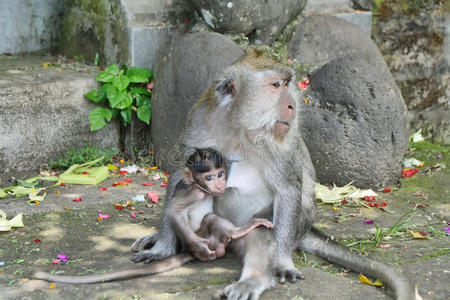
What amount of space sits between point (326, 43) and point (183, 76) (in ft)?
5.17

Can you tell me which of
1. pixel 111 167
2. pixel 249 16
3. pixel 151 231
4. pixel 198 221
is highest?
pixel 249 16

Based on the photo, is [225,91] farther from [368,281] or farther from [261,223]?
[368,281]

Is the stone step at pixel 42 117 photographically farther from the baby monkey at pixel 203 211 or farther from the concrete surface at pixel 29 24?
the baby monkey at pixel 203 211

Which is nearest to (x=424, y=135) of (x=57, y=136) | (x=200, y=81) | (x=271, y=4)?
(x=271, y=4)

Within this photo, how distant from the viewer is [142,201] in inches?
204

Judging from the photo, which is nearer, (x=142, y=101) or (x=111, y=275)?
(x=111, y=275)

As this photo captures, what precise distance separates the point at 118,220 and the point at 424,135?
3.59 metres

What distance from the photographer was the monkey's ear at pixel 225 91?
12.2 feet

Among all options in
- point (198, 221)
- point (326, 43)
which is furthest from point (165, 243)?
point (326, 43)

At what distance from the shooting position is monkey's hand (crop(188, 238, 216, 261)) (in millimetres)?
3824

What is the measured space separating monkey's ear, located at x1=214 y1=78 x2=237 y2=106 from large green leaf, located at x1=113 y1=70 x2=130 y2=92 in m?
2.13

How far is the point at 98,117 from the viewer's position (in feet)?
19.2

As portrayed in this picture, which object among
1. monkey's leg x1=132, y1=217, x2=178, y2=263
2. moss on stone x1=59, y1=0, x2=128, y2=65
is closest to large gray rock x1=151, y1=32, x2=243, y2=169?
moss on stone x1=59, y1=0, x2=128, y2=65

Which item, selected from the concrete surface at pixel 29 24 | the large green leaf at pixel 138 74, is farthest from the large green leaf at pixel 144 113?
the concrete surface at pixel 29 24
